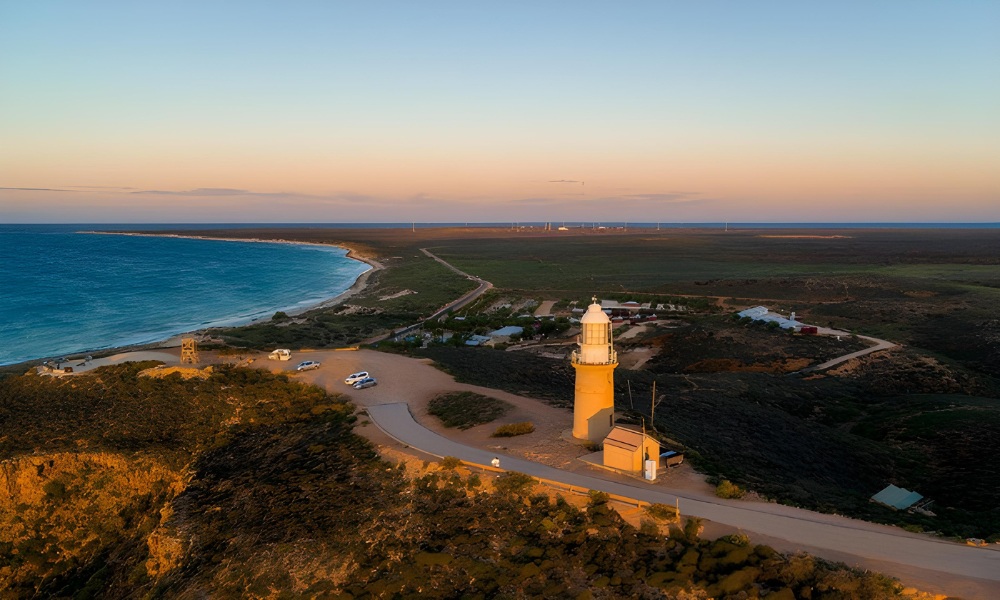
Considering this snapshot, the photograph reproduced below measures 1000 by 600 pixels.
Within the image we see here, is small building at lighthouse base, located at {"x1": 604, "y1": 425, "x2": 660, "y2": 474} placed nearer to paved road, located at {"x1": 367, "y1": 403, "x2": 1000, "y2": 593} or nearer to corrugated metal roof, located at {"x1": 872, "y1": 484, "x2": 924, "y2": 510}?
paved road, located at {"x1": 367, "y1": 403, "x2": 1000, "y2": 593}

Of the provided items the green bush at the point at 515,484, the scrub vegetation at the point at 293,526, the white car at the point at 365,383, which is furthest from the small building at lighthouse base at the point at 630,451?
the white car at the point at 365,383

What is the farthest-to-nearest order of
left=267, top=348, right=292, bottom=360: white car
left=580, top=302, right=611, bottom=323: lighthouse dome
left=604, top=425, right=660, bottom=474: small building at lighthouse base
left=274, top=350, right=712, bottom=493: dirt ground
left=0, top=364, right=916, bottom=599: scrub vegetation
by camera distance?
1. left=267, top=348, right=292, bottom=360: white car
2. left=274, top=350, right=712, bottom=493: dirt ground
3. left=580, top=302, right=611, bottom=323: lighthouse dome
4. left=604, top=425, right=660, bottom=474: small building at lighthouse base
5. left=0, top=364, right=916, bottom=599: scrub vegetation

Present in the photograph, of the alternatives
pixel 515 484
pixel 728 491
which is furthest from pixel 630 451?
pixel 515 484

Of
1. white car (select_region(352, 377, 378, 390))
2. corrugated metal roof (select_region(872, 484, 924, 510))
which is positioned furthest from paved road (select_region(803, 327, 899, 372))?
white car (select_region(352, 377, 378, 390))

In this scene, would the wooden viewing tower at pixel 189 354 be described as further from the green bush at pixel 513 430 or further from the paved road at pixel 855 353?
the paved road at pixel 855 353

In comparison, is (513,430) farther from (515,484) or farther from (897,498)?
(897,498)

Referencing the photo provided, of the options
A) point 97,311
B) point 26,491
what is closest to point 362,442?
point 26,491
